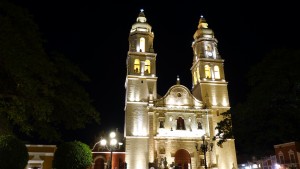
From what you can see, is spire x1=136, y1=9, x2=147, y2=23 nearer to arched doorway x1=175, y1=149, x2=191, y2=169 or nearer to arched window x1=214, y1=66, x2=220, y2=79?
arched window x1=214, y1=66, x2=220, y2=79

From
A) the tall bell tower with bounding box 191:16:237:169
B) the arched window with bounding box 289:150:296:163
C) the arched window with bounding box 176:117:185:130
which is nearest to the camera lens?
the arched window with bounding box 289:150:296:163

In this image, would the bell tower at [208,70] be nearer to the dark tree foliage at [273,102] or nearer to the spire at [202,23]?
the spire at [202,23]

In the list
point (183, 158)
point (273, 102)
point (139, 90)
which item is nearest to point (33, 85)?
point (273, 102)

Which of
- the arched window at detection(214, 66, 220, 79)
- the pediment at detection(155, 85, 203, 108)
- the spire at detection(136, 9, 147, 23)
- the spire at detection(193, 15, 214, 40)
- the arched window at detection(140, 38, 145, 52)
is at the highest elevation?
the spire at detection(136, 9, 147, 23)

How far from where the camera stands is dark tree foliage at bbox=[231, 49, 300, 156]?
17953 mm

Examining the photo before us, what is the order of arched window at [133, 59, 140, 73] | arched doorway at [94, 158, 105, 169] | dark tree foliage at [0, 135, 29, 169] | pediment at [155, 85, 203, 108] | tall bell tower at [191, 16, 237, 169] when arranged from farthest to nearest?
arched window at [133, 59, 140, 73]
pediment at [155, 85, 203, 108]
tall bell tower at [191, 16, 237, 169]
arched doorway at [94, 158, 105, 169]
dark tree foliage at [0, 135, 29, 169]

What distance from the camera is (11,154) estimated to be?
10922 millimetres

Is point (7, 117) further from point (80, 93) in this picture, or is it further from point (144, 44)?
point (144, 44)

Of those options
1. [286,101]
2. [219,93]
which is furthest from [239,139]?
[219,93]

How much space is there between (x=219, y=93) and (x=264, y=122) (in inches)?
610

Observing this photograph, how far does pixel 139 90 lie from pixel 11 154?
75.8ft

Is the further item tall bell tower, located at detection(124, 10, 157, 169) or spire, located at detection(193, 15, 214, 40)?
spire, located at detection(193, 15, 214, 40)

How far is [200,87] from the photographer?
3553cm

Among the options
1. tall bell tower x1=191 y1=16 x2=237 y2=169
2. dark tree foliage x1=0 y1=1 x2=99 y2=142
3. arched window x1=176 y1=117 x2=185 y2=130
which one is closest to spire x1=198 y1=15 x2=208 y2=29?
tall bell tower x1=191 y1=16 x2=237 y2=169
